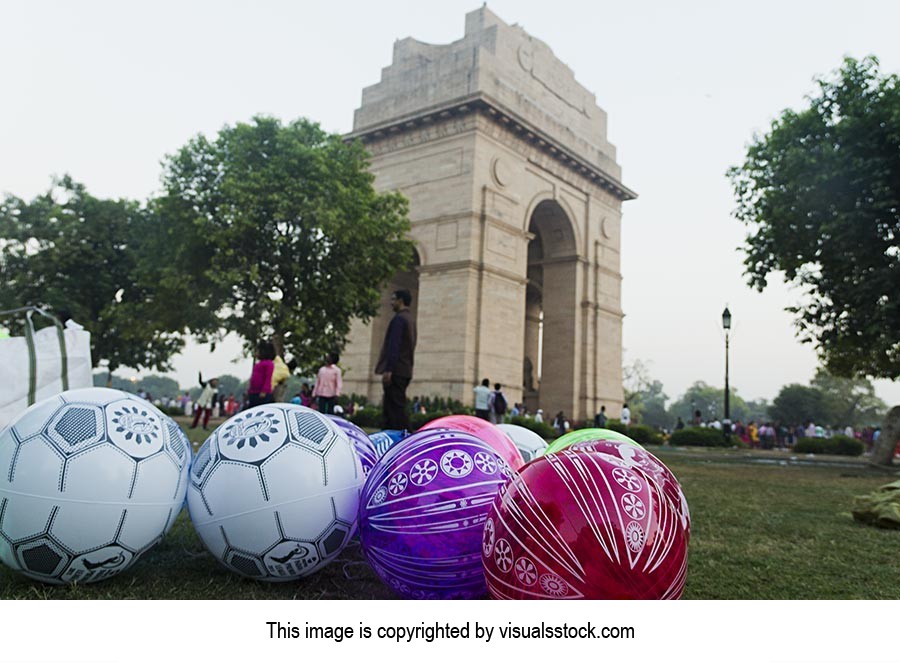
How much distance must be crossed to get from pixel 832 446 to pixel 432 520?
30.6 m

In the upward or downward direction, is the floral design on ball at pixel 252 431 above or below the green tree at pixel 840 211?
below

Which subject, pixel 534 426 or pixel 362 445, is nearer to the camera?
pixel 362 445

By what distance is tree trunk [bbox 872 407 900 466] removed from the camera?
683 inches

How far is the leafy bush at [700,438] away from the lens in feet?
95.6

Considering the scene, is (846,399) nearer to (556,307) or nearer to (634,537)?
(556,307)

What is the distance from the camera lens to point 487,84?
29.5m

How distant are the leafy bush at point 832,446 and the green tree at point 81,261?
97.1 feet

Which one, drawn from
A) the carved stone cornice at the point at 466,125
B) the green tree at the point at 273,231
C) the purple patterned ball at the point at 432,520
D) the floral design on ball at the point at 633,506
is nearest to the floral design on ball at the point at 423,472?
the purple patterned ball at the point at 432,520

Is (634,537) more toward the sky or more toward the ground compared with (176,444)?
more toward the ground

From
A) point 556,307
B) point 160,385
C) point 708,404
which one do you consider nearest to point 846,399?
point 708,404

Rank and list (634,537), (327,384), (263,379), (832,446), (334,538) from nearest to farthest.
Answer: (634,537)
(334,538)
(263,379)
(327,384)
(832,446)

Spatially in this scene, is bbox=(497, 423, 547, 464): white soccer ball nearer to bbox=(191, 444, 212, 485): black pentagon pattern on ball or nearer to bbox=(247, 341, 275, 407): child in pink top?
bbox=(191, 444, 212, 485): black pentagon pattern on ball

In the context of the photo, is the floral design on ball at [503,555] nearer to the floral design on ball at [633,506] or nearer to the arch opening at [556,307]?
the floral design on ball at [633,506]
